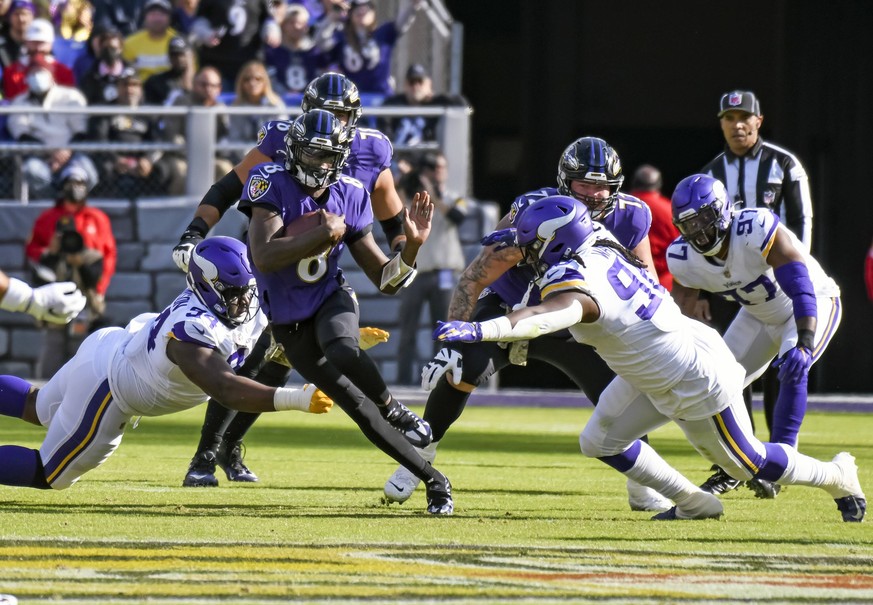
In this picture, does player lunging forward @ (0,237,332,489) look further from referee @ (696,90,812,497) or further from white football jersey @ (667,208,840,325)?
referee @ (696,90,812,497)

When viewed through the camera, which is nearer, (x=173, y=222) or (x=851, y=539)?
(x=851, y=539)

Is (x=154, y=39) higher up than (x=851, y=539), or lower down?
higher up

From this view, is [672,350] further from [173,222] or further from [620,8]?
[620,8]

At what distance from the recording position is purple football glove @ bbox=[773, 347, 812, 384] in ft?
20.3

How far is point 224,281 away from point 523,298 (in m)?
1.15

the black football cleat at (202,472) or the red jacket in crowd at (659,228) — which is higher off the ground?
the red jacket in crowd at (659,228)

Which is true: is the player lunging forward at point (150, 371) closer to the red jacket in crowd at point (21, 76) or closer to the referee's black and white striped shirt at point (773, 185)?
the referee's black and white striped shirt at point (773, 185)

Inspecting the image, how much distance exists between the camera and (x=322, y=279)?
616cm

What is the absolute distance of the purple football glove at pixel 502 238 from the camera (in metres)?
6.43

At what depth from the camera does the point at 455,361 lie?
6.06m

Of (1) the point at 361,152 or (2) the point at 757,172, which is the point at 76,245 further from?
(2) the point at 757,172

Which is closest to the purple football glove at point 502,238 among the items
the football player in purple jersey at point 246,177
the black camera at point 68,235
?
the football player in purple jersey at point 246,177

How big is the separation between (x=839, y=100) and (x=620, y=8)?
235 cm

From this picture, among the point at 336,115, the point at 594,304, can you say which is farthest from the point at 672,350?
the point at 336,115
